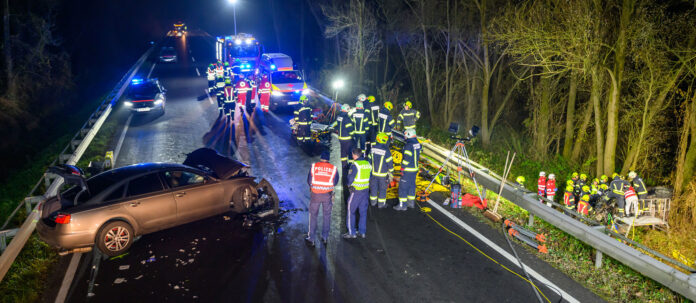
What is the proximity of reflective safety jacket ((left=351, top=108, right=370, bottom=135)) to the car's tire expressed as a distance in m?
6.96

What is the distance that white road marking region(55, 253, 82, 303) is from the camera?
602 centimetres

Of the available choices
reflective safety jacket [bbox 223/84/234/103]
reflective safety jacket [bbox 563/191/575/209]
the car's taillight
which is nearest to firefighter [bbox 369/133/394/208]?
reflective safety jacket [bbox 563/191/575/209]

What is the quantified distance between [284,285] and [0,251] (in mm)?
4717

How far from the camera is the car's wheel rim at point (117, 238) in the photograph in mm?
7062

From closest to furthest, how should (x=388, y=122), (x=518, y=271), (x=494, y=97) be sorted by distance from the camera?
(x=518, y=271)
(x=388, y=122)
(x=494, y=97)

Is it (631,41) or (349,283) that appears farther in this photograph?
(631,41)

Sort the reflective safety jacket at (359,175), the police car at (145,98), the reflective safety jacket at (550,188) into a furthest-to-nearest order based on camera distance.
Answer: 1. the police car at (145,98)
2. the reflective safety jacket at (550,188)
3. the reflective safety jacket at (359,175)

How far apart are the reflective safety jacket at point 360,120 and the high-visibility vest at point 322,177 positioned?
5296mm

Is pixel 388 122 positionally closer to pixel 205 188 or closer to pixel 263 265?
pixel 205 188

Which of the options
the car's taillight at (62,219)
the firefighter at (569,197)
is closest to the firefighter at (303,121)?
the firefighter at (569,197)

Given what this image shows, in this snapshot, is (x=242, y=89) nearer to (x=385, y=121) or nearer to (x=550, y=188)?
(x=385, y=121)

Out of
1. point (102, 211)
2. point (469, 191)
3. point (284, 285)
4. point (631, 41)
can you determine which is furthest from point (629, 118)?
point (102, 211)

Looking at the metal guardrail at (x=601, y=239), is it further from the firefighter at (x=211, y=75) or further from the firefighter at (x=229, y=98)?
the firefighter at (x=211, y=75)

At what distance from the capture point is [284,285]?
20.6 ft
